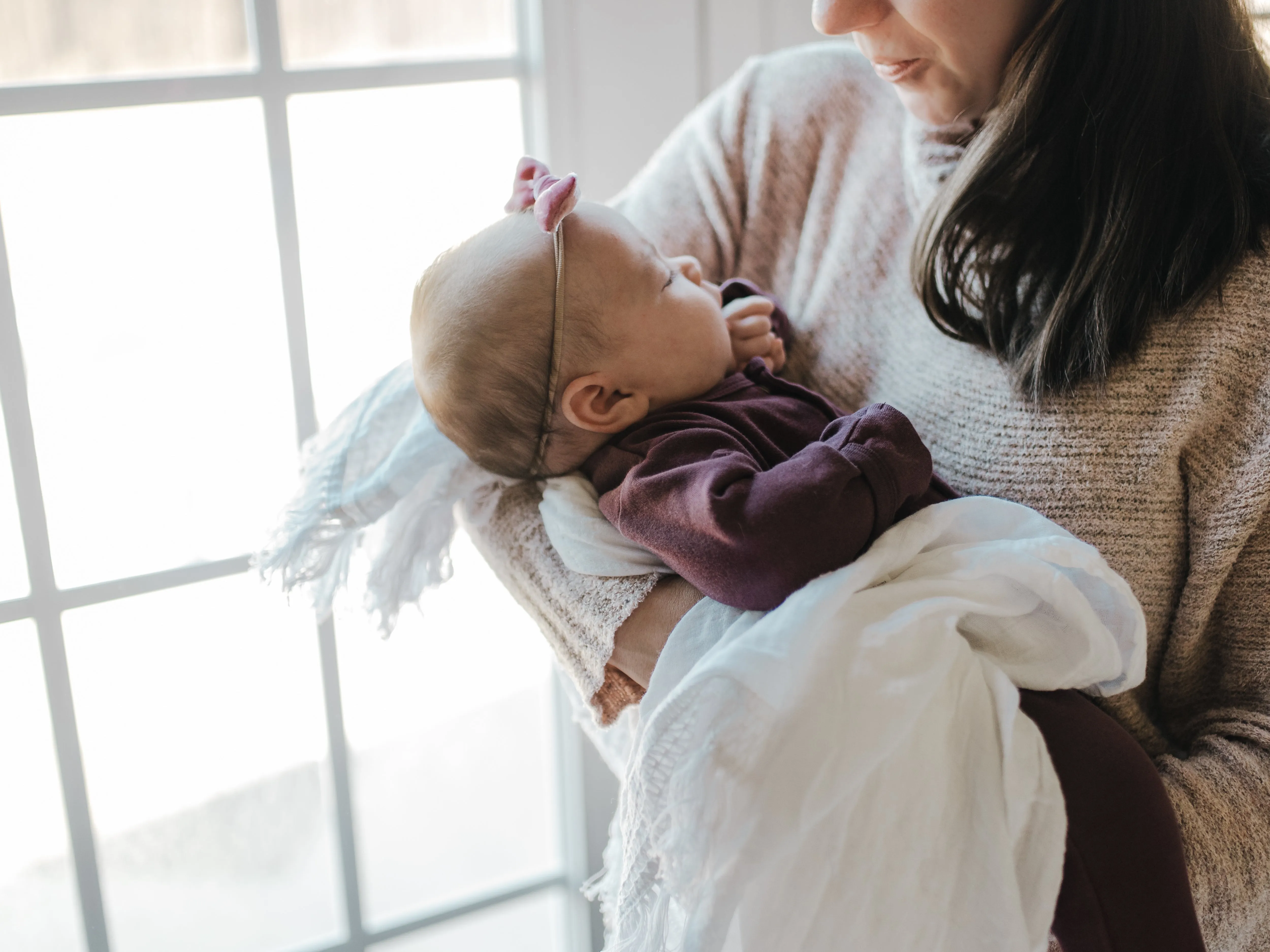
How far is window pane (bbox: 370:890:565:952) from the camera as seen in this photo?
5.37ft

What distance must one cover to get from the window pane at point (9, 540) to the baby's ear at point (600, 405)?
2.38ft

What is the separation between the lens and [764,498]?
0.79 metres

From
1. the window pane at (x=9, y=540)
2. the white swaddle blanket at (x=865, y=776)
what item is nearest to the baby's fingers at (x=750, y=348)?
the white swaddle blanket at (x=865, y=776)

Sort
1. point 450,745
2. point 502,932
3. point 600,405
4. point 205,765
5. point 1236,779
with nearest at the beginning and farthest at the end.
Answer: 1. point 1236,779
2. point 600,405
3. point 205,765
4. point 450,745
5. point 502,932

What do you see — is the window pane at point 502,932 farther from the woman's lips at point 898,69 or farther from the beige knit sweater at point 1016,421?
the woman's lips at point 898,69

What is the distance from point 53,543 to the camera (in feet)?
4.14

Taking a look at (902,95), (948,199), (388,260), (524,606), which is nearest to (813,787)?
(524,606)

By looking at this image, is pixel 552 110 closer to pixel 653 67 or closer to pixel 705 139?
pixel 653 67

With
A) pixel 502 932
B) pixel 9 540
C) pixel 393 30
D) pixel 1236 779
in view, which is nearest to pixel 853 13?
pixel 393 30

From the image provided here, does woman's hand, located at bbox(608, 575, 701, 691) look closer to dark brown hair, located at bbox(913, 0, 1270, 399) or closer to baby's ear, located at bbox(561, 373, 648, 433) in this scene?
baby's ear, located at bbox(561, 373, 648, 433)

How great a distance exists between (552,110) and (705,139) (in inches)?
10.3

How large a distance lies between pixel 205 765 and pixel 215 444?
460mm

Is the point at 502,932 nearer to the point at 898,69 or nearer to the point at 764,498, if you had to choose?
the point at 764,498

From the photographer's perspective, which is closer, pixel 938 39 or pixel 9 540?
pixel 938 39
